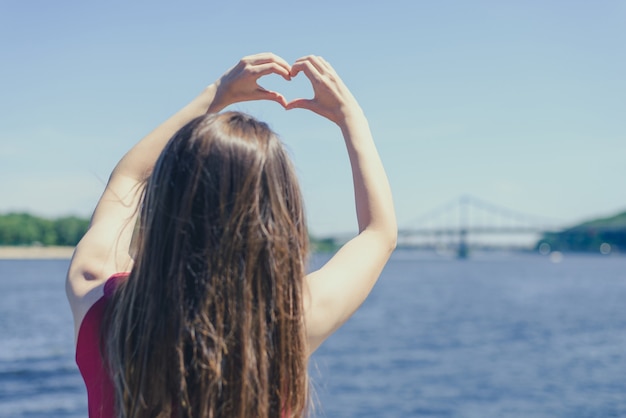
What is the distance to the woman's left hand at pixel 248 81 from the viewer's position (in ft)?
4.24

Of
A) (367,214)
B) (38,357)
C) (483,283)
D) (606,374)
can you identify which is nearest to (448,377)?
(606,374)

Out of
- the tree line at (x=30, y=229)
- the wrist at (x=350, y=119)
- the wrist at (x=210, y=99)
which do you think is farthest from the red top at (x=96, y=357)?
the tree line at (x=30, y=229)

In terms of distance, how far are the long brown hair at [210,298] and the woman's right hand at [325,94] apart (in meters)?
0.29

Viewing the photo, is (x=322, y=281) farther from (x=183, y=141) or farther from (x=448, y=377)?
(x=448, y=377)

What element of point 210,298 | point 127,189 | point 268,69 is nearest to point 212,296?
point 210,298

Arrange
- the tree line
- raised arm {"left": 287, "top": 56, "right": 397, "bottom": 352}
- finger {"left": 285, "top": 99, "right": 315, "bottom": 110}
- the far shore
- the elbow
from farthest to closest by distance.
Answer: the far shore
the tree line
finger {"left": 285, "top": 99, "right": 315, "bottom": 110}
the elbow
raised arm {"left": 287, "top": 56, "right": 397, "bottom": 352}

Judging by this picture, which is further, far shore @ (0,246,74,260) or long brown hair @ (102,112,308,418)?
far shore @ (0,246,74,260)

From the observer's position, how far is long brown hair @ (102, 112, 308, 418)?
1.02 metres

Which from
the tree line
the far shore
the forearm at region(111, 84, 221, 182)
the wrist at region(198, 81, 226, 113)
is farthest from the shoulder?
the far shore

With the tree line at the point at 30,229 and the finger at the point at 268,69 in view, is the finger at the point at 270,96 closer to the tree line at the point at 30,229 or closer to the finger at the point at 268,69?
the finger at the point at 268,69

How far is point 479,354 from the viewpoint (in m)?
23.9

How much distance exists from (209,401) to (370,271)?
32 centimetres

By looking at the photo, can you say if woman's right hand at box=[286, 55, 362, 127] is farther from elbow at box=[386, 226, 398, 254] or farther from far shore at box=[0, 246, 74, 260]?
far shore at box=[0, 246, 74, 260]

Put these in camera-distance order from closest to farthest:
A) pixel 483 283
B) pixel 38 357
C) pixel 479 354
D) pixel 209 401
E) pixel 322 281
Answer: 1. pixel 209 401
2. pixel 322 281
3. pixel 38 357
4. pixel 479 354
5. pixel 483 283
